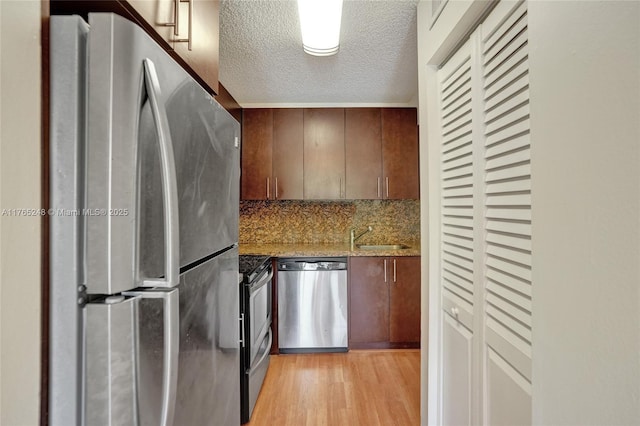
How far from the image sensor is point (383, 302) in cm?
285

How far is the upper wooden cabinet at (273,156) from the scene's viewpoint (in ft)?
10.3

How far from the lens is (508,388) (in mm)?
964

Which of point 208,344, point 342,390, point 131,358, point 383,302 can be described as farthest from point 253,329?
point 131,358

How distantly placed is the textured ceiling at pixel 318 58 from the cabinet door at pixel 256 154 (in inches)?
6.2

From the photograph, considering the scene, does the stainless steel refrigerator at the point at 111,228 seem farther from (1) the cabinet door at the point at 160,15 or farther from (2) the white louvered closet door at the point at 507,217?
(2) the white louvered closet door at the point at 507,217

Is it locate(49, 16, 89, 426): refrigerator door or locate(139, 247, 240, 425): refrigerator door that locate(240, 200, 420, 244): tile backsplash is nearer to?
locate(139, 247, 240, 425): refrigerator door

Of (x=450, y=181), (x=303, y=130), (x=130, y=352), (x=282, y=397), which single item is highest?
(x=303, y=130)

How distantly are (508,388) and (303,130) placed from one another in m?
2.70

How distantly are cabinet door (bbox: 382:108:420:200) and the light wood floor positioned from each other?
1.53 meters

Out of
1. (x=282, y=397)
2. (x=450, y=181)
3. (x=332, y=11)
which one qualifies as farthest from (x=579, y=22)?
(x=282, y=397)

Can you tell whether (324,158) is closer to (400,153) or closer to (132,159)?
(400,153)

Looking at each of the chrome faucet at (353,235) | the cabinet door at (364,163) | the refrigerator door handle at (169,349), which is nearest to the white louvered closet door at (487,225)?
the refrigerator door handle at (169,349)
